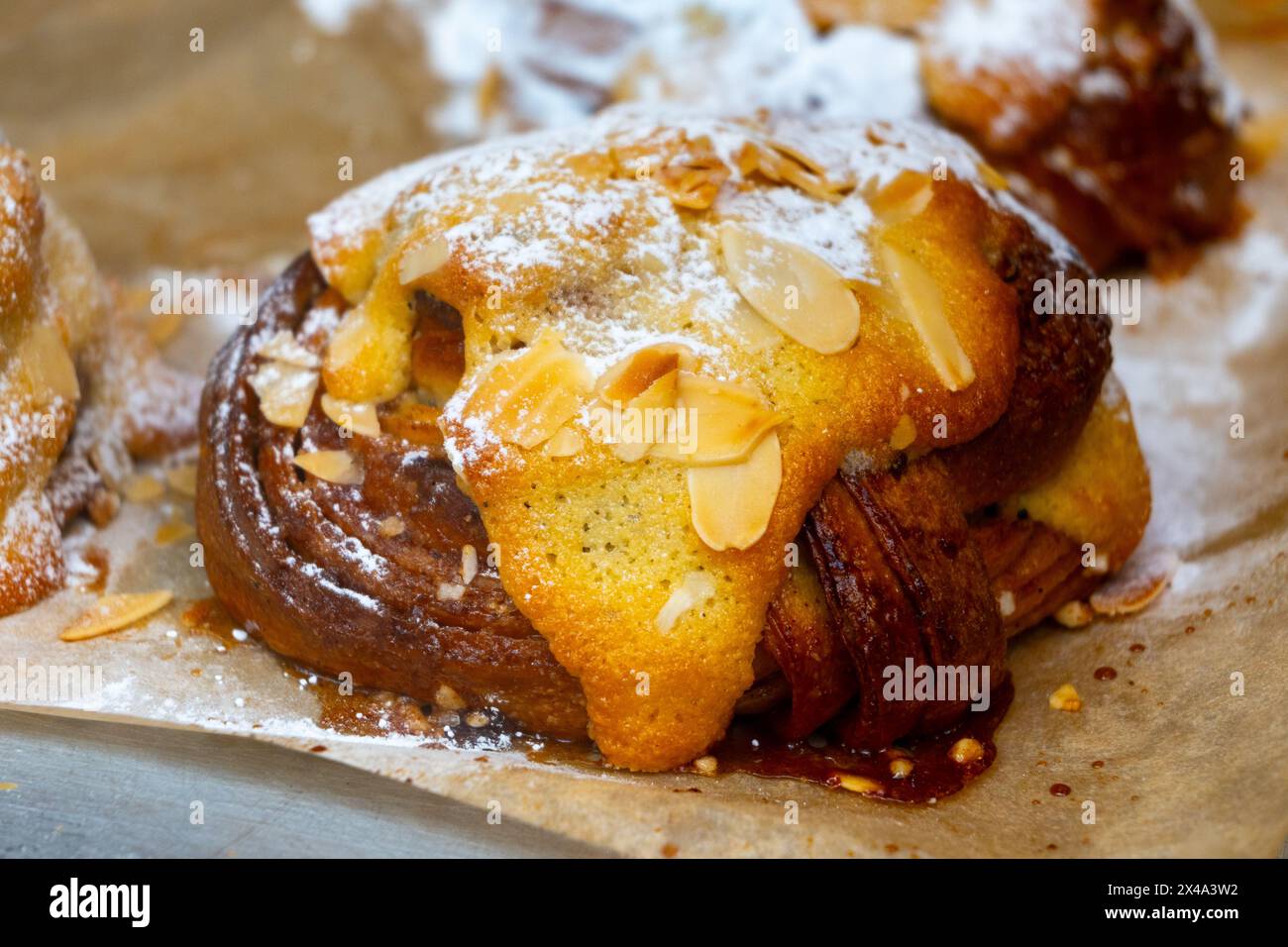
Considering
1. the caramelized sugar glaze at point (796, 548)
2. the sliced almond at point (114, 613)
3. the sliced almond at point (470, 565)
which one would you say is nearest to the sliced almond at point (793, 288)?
the caramelized sugar glaze at point (796, 548)

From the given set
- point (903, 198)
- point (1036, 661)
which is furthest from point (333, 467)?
point (1036, 661)

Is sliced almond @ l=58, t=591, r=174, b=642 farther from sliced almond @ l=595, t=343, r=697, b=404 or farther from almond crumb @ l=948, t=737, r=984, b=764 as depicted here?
almond crumb @ l=948, t=737, r=984, b=764

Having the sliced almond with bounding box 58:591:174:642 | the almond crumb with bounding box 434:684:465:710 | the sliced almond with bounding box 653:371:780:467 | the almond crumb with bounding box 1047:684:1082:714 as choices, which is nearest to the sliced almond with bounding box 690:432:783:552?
the sliced almond with bounding box 653:371:780:467

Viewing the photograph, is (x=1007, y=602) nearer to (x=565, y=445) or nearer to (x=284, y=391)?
(x=565, y=445)

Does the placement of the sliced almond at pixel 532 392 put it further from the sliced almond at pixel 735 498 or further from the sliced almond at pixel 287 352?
the sliced almond at pixel 287 352

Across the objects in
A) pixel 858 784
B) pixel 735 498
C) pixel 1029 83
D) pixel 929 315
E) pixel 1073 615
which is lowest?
pixel 858 784
